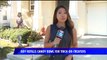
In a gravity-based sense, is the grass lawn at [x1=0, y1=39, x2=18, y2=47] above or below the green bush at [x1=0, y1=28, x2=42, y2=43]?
below

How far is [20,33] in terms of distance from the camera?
3.18 meters

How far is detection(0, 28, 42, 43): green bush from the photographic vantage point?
3.12m

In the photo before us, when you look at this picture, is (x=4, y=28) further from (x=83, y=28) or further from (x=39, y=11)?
(x=83, y=28)

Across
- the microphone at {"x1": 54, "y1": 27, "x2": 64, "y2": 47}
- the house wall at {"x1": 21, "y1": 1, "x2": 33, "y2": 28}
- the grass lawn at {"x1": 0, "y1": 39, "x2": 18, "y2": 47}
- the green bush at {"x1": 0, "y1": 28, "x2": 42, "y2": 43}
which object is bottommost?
the grass lawn at {"x1": 0, "y1": 39, "x2": 18, "y2": 47}

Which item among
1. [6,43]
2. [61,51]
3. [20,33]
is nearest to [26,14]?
[20,33]

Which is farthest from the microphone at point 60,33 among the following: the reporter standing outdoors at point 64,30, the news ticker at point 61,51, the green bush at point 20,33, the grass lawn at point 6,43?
the grass lawn at point 6,43

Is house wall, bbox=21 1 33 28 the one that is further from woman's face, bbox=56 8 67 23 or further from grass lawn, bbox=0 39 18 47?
woman's face, bbox=56 8 67 23

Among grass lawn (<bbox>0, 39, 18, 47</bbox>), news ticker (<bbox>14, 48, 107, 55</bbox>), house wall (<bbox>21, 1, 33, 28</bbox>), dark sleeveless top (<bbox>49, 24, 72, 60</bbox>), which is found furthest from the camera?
house wall (<bbox>21, 1, 33, 28</bbox>)

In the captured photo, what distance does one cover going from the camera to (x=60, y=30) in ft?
7.57

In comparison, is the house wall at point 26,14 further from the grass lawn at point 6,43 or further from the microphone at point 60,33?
the microphone at point 60,33

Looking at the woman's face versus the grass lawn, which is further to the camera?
the grass lawn

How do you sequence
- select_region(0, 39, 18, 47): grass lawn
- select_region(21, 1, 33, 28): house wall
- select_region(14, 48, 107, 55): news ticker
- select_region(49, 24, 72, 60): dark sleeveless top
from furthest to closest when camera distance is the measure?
select_region(21, 1, 33, 28): house wall
select_region(0, 39, 18, 47): grass lawn
select_region(14, 48, 107, 55): news ticker
select_region(49, 24, 72, 60): dark sleeveless top

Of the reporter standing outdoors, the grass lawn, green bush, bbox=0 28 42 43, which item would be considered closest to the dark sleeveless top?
the reporter standing outdoors

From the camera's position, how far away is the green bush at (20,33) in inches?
123
